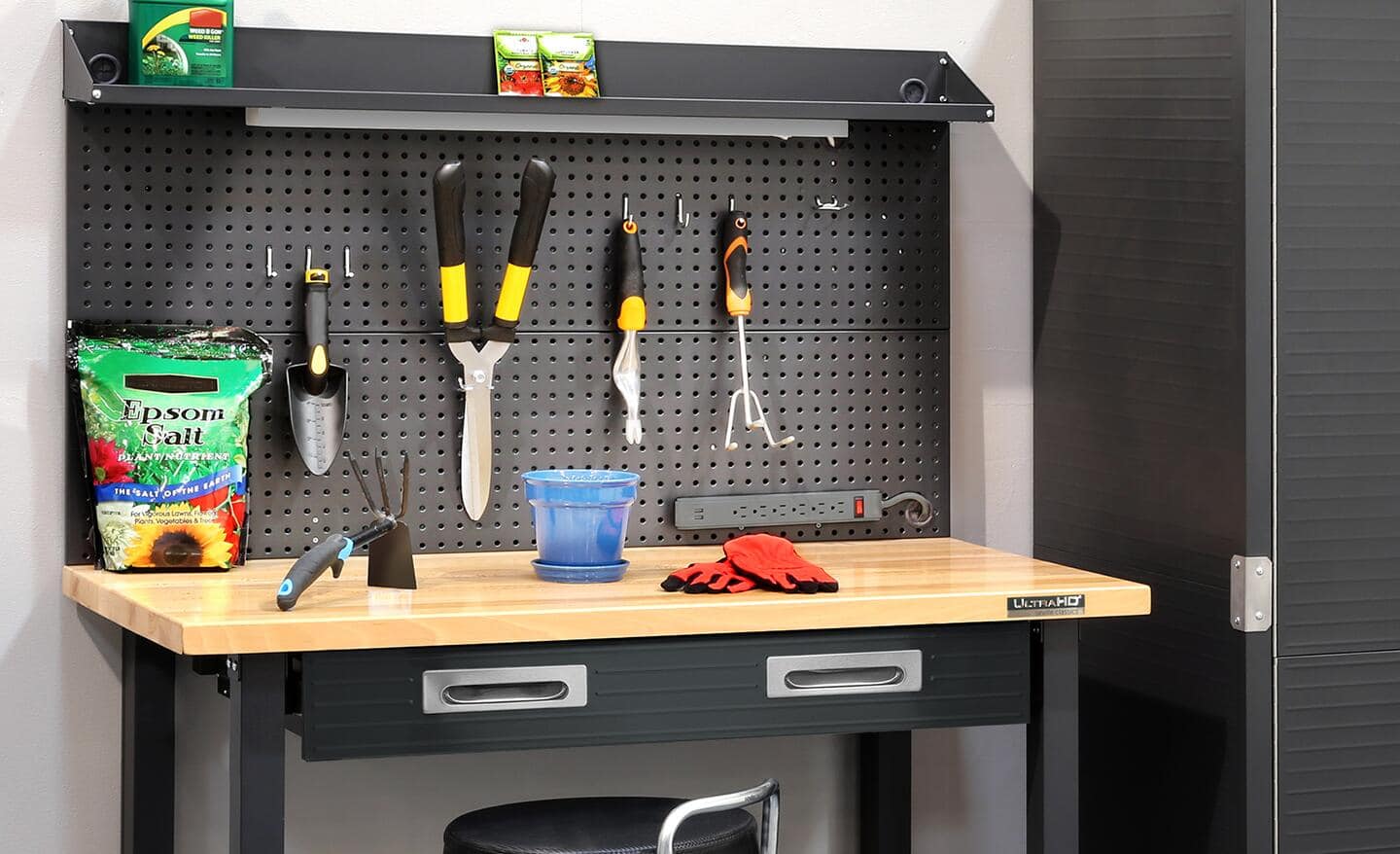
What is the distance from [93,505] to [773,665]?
979 mm

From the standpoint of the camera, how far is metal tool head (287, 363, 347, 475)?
7.45ft

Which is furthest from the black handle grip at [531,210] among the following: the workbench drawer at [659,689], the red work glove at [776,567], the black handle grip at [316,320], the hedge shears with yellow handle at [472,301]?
the workbench drawer at [659,689]

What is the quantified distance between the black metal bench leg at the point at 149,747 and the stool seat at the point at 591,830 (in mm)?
530

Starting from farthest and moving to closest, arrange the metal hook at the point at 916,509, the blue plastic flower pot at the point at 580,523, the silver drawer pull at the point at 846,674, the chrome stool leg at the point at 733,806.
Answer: the metal hook at the point at 916,509 → the blue plastic flower pot at the point at 580,523 → the silver drawer pull at the point at 846,674 → the chrome stool leg at the point at 733,806

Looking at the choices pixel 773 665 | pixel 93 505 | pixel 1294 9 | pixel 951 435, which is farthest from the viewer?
pixel 951 435

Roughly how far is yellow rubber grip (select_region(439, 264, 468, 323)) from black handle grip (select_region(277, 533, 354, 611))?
1.42 feet

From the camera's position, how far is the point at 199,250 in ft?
7.45

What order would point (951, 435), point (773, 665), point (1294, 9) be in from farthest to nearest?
point (951, 435)
point (1294, 9)
point (773, 665)

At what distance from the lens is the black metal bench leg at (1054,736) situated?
1999mm

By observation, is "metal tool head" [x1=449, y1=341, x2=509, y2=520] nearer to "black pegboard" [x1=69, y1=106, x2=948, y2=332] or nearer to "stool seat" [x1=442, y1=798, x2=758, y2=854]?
"black pegboard" [x1=69, y1=106, x2=948, y2=332]

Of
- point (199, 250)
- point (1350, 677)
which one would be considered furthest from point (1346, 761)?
point (199, 250)

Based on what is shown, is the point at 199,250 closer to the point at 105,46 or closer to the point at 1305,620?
the point at 105,46

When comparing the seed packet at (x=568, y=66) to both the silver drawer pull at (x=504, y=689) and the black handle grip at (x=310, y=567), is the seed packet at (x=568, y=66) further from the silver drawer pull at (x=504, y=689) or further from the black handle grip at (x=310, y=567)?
the silver drawer pull at (x=504, y=689)

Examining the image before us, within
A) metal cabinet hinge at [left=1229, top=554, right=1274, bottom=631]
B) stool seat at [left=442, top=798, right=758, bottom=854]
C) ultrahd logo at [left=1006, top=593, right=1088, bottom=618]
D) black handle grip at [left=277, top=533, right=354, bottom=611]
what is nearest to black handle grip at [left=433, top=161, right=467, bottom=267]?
black handle grip at [left=277, top=533, right=354, bottom=611]
